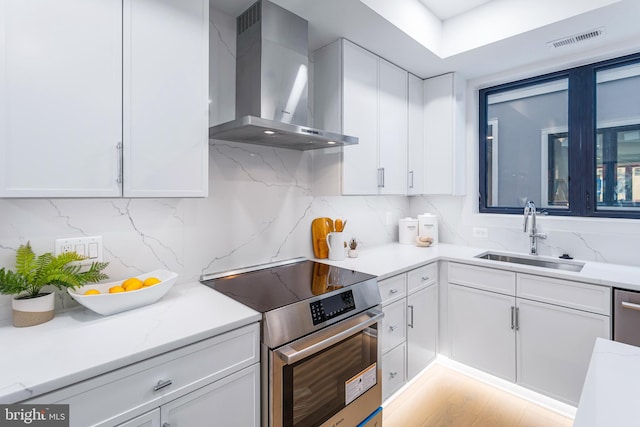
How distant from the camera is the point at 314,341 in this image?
4.67 feet

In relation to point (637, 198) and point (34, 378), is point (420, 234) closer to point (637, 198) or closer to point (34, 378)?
point (637, 198)

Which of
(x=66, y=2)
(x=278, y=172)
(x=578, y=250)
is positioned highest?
(x=66, y=2)

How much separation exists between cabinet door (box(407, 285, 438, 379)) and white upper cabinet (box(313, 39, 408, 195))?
33.4 inches

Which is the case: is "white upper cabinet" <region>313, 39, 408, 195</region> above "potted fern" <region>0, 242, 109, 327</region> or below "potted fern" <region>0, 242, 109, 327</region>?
above

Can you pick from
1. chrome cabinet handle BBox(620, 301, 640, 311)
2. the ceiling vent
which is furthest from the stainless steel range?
the ceiling vent

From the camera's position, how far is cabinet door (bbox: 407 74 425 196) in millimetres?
2814

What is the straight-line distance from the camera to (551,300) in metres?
2.06

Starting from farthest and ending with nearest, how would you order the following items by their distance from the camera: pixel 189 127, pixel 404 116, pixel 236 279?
1. pixel 404 116
2. pixel 236 279
3. pixel 189 127

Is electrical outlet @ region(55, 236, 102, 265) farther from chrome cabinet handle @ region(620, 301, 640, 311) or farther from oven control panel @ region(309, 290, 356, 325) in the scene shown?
chrome cabinet handle @ region(620, 301, 640, 311)

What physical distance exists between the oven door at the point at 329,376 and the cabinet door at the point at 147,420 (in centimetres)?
42

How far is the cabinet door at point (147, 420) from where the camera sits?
0.99m

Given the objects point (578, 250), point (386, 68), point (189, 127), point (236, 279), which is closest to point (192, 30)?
point (189, 127)

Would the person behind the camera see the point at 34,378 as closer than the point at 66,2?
Yes

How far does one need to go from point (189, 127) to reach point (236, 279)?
861 millimetres
